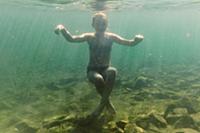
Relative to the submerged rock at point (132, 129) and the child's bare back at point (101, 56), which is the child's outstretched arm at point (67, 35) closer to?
the child's bare back at point (101, 56)

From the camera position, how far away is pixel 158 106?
10.6 metres

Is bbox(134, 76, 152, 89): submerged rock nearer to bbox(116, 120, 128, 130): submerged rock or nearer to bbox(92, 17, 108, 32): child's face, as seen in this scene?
bbox(92, 17, 108, 32): child's face

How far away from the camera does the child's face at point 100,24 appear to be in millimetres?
8641

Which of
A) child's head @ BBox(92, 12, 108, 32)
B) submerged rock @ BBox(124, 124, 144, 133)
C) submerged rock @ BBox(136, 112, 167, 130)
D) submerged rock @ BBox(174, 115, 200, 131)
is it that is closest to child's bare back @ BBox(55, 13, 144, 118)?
child's head @ BBox(92, 12, 108, 32)

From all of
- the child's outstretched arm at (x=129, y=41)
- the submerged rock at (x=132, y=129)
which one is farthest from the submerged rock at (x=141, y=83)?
the submerged rock at (x=132, y=129)

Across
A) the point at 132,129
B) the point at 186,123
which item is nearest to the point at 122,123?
the point at 132,129

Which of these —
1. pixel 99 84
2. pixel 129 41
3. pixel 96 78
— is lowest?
pixel 99 84

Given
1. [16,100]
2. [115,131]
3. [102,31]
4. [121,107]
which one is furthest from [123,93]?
[115,131]

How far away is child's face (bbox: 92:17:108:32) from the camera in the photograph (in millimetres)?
8641

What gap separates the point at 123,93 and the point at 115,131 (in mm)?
6646

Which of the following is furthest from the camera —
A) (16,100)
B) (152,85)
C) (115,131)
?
(152,85)

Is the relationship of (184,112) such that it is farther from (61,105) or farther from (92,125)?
(61,105)

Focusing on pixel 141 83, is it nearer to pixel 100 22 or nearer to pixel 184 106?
pixel 184 106

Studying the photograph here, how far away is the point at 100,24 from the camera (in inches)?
343
